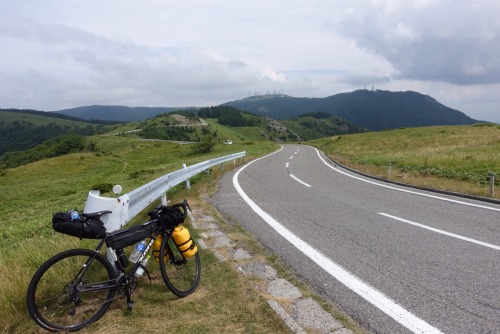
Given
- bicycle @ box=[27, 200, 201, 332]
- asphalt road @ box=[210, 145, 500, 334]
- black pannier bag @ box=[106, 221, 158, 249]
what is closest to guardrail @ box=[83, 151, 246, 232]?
bicycle @ box=[27, 200, 201, 332]

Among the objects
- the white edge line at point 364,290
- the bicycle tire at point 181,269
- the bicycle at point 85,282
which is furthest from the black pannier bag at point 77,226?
the white edge line at point 364,290

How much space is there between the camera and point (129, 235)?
4055 mm

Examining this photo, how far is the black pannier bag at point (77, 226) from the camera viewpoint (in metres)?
3.60

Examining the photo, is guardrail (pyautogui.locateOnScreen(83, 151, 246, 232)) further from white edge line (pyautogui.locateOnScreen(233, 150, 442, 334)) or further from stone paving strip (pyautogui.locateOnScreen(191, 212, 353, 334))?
white edge line (pyautogui.locateOnScreen(233, 150, 442, 334))

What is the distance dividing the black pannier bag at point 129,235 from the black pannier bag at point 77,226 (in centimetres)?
17

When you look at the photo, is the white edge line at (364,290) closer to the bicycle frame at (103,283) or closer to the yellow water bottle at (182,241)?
the yellow water bottle at (182,241)

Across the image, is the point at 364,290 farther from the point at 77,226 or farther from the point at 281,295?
the point at 77,226

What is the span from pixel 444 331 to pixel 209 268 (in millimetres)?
3021

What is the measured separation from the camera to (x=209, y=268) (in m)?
5.09

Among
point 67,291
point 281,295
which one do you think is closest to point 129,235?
point 67,291

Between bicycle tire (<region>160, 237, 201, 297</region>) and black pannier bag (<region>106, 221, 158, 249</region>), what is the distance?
25 cm

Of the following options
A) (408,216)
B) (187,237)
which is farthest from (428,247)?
(187,237)

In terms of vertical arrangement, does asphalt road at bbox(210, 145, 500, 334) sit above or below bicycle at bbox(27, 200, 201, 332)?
below

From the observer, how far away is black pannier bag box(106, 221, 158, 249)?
155 inches
